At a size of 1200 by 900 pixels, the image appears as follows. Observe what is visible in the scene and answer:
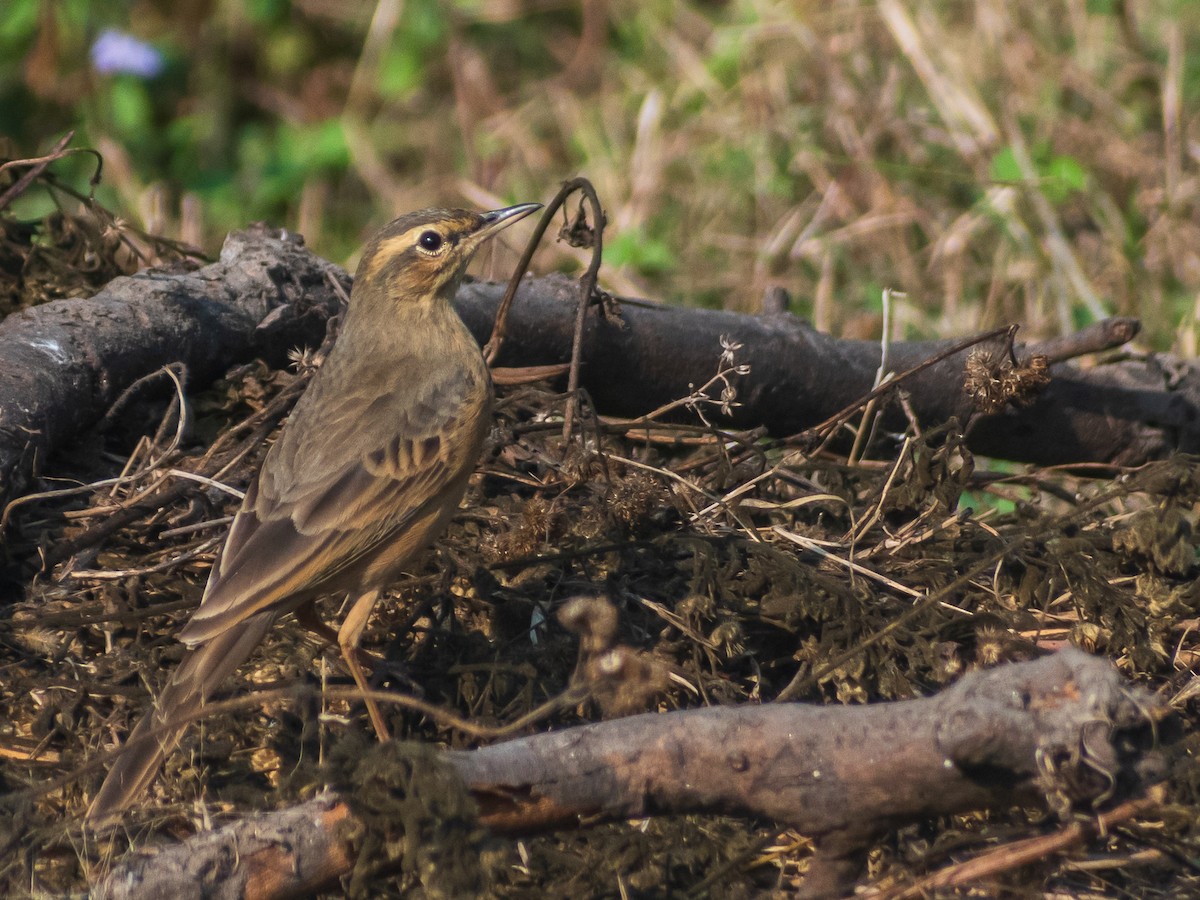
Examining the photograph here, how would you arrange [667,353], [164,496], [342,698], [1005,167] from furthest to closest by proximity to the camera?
[1005,167] < [667,353] < [164,496] < [342,698]

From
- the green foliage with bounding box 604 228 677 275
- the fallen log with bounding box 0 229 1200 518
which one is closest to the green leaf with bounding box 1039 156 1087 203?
the green foliage with bounding box 604 228 677 275

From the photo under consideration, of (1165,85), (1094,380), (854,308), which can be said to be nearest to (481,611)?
(1094,380)

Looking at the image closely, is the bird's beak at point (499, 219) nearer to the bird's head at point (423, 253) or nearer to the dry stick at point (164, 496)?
the bird's head at point (423, 253)

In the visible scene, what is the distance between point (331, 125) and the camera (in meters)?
10.4

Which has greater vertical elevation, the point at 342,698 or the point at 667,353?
the point at 342,698

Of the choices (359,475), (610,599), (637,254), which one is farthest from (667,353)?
(637,254)

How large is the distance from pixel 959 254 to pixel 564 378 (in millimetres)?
3298

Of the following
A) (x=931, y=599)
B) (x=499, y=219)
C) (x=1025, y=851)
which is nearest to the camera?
(x=1025, y=851)

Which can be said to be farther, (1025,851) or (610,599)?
(610,599)

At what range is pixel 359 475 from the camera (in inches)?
179

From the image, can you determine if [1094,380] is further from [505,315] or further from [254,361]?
[254,361]

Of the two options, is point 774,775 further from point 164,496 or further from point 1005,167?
point 1005,167

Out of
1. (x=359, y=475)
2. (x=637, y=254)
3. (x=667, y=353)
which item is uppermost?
(x=359, y=475)

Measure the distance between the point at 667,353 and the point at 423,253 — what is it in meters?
0.99
